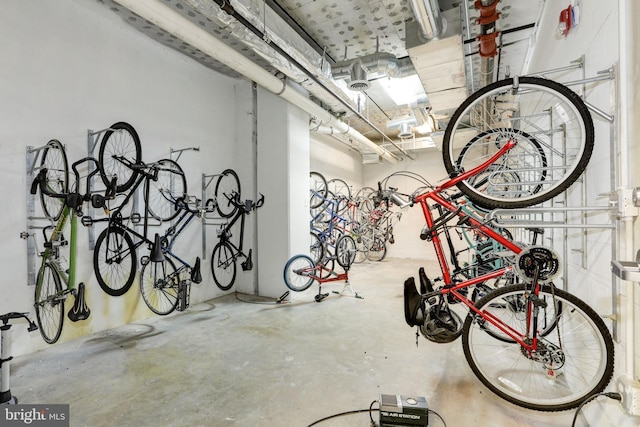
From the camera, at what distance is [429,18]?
2.32m

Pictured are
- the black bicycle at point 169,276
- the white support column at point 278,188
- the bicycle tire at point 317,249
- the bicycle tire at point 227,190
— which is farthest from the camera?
the bicycle tire at point 317,249

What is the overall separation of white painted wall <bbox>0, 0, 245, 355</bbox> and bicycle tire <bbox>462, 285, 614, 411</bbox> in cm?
344

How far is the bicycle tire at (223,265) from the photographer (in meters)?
4.14

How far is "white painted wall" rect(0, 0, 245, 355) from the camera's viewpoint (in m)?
2.39

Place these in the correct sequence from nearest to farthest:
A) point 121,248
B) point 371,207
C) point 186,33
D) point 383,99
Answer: point 186,33
point 121,248
point 383,99
point 371,207

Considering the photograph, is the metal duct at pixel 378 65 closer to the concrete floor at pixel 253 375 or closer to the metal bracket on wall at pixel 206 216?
the metal bracket on wall at pixel 206 216

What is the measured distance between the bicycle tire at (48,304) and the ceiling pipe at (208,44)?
2211 mm

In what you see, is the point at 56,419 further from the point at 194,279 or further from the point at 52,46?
the point at 52,46

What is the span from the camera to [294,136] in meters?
4.27

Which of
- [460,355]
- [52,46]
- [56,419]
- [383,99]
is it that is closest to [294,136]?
[383,99]

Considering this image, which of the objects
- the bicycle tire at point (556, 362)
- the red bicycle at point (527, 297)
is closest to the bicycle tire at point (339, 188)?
the red bicycle at point (527, 297)

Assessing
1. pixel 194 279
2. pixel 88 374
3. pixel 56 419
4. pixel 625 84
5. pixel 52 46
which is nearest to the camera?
pixel 625 84

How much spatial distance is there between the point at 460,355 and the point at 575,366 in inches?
32.0

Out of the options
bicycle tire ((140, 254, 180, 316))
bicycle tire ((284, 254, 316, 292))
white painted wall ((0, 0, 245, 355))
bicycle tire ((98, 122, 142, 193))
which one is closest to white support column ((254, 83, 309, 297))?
bicycle tire ((284, 254, 316, 292))
